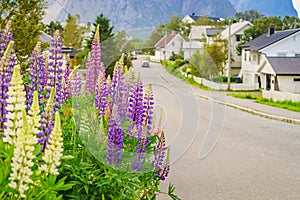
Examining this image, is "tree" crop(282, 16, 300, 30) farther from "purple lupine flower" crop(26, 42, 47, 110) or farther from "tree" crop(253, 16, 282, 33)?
"purple lupine flower" crop(26, 42, 47, 110)

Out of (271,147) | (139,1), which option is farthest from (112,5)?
(271,147)

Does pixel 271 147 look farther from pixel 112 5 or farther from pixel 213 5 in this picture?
pixel 112 5

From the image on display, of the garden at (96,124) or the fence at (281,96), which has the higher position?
the garden at (96,124)

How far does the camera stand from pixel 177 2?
5293mm

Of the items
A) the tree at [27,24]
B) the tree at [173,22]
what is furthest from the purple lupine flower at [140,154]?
the tree at [27,24]

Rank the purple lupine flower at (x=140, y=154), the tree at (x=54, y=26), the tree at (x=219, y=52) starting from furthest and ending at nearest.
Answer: the tree at (x=219, y=52) < the tree at (x=54, y=26) < the purple lupine flower at (x=140, y=154)

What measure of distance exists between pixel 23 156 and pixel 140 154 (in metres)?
1.57

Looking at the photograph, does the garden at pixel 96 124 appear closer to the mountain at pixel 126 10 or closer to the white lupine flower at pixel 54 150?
the white lupine flower at pixel 54 150

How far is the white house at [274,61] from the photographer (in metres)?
35.6

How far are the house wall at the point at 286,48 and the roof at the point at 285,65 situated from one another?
2952 mm

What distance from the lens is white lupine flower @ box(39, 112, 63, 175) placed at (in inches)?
86.4

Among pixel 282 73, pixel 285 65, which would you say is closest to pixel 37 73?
pixel 282 73

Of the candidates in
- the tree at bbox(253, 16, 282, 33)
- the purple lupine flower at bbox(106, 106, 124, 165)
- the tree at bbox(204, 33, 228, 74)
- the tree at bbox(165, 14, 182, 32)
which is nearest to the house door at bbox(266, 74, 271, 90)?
the tree at bbox(204, 33, 228, 74)

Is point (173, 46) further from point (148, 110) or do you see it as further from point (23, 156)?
point (23, 156)
